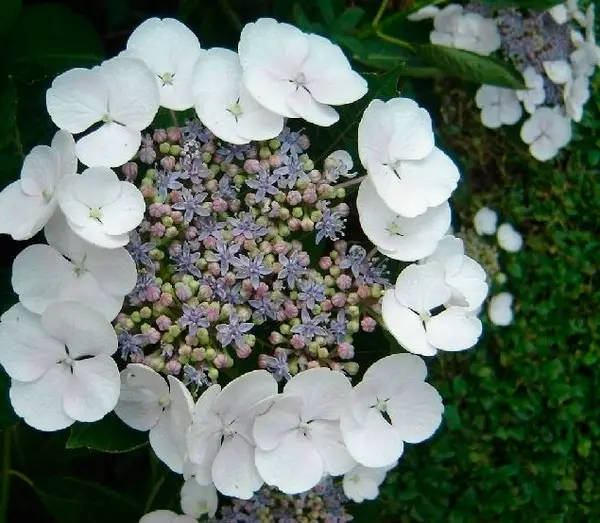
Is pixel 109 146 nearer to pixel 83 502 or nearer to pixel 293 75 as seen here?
pixel 293 75

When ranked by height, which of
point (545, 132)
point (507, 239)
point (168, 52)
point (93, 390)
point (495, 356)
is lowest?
point (495, 356)

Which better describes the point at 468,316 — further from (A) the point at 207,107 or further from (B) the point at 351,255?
(A) the point at 207,107

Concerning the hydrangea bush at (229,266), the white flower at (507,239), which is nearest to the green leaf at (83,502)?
the hydrangea bush at (229,266)

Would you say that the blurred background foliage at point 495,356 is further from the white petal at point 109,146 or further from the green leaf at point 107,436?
the white petal at point 109,146

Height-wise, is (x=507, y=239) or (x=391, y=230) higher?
(x=391, y=230)

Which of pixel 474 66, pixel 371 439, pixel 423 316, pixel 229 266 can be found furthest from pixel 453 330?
pixel 474 66

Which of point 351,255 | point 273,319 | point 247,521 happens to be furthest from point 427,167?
point 247,521
